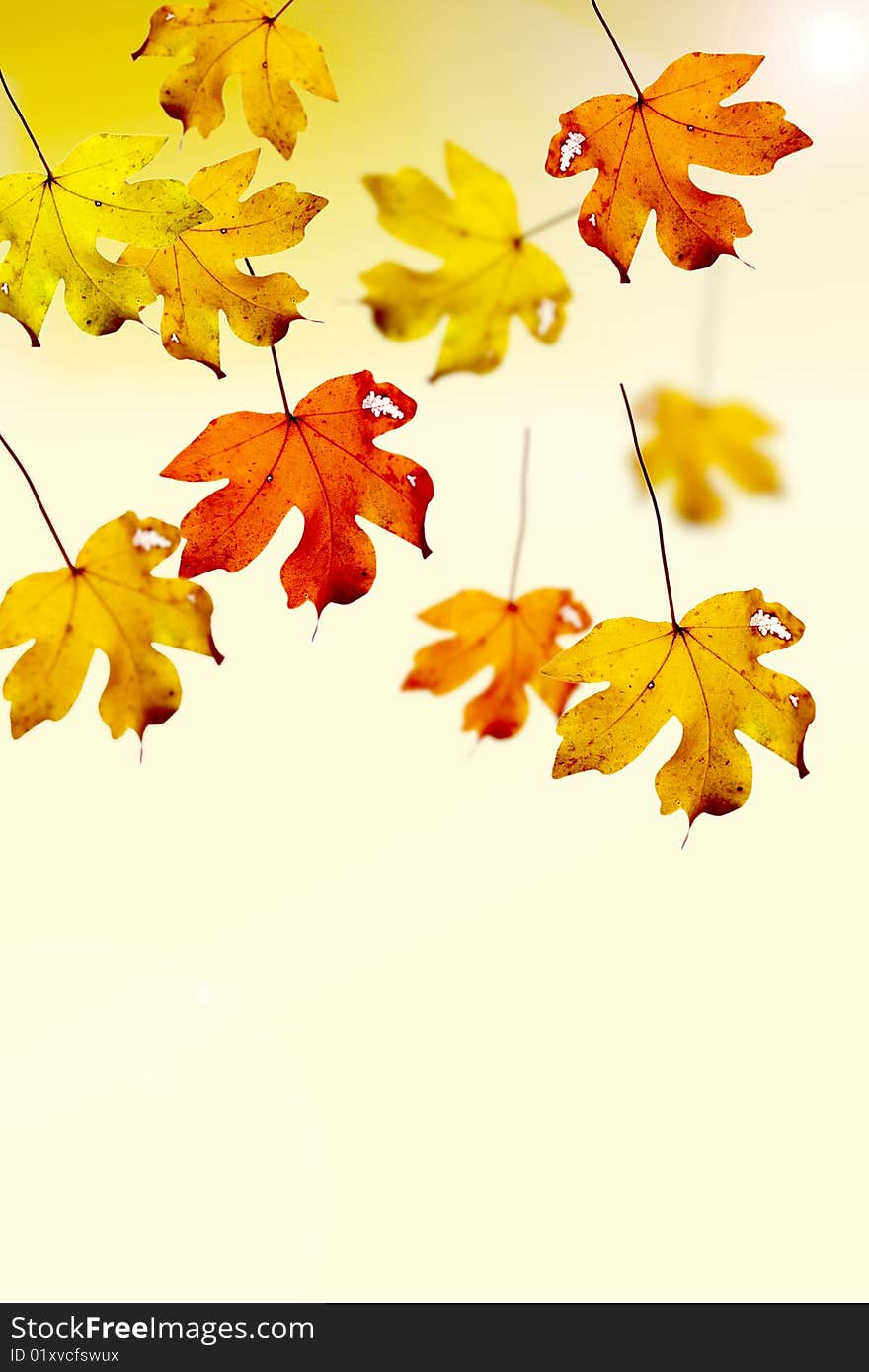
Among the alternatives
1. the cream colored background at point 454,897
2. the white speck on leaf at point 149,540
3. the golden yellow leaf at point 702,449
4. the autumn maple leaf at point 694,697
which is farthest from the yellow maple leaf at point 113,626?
the golden yellow leaf at point 702,449

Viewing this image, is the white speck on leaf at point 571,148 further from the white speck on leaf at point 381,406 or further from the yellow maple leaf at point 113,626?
the yellow maple leaf at point 113,626

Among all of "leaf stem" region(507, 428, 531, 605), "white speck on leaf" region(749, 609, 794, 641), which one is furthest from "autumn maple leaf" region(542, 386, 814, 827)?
"leaf stem" region(507, 428, 531, 605)

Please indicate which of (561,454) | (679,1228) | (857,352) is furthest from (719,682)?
(679,1228)

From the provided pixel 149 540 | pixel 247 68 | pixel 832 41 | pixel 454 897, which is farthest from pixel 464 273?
pixel 454 897

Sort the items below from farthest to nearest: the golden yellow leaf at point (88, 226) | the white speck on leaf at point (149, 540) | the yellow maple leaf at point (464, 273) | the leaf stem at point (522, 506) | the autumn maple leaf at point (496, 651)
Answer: the leaf stem at point (522, 506)
the autumn maple leaf at point (496, 651)
the yellow maple leaf at point (464, 273)
the white speck on leaf at point (149, 540)
the golden yellow leaf at point (88, 226)
